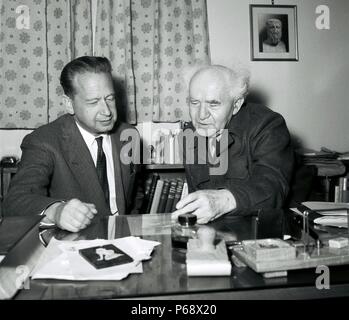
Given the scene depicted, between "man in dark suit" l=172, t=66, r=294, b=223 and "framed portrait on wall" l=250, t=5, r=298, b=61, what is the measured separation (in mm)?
1668

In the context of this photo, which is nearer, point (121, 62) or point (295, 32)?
point (121, 62)

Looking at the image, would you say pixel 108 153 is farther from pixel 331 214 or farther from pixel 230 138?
pixel 331 214

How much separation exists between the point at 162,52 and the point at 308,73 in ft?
4.73

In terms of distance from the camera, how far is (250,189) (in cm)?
141

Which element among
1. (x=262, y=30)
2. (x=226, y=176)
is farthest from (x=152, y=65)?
(x=226, y=176)

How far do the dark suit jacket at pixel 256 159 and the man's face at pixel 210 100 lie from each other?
0.07 m

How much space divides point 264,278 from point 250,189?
64 centimetres

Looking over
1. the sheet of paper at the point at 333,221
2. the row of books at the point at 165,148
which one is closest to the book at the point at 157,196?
the row of books at the point at 165,148

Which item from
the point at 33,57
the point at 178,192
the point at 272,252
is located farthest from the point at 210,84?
the point at 33,57

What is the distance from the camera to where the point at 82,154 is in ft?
6.05

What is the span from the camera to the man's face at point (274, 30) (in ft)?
11.4

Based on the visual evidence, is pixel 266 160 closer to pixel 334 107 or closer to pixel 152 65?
pixel 152 65
